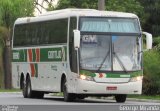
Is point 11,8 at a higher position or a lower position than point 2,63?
higher

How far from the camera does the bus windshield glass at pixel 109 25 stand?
26.1 m

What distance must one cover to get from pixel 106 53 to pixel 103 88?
129 cm

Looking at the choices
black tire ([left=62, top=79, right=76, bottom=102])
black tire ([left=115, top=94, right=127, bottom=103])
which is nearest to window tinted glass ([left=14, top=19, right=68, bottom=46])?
black tire ([left=62, top=79, right=76, bottom=102])

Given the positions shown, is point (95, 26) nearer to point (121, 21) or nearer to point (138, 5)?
point (121, 21)

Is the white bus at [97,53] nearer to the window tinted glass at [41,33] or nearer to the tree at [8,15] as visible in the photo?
the window tinted glass at [41,33]

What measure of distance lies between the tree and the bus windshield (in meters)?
35.0

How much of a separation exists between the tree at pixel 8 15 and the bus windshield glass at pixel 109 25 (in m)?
34.4

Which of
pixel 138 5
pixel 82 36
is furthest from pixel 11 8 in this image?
pixel 82 36

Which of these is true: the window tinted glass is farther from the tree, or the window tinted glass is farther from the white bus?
the tree

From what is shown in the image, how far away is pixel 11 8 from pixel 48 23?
107 feet

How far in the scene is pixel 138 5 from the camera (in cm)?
6128

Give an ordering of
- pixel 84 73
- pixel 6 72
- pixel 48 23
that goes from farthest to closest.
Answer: pixel 6 72 → pixel 48 23 → pixel 84 73

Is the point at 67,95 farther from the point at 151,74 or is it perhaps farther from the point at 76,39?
the point at 151,74

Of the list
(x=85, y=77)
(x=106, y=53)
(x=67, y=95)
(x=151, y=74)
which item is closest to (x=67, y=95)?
(x=67, y=95)
